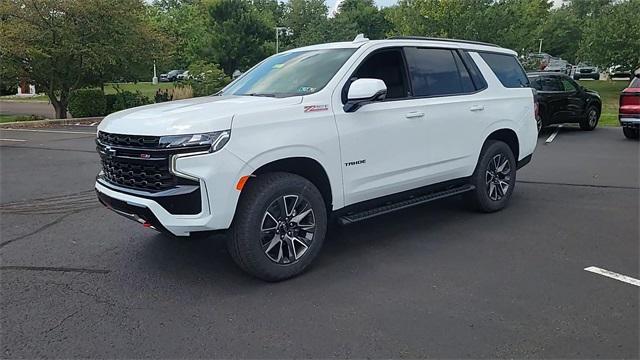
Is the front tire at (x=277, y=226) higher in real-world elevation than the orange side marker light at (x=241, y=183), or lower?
lower

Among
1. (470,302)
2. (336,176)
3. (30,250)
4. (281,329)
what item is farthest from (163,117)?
(470,302)

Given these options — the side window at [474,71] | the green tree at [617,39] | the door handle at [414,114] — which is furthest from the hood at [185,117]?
the green tree at [617,39]

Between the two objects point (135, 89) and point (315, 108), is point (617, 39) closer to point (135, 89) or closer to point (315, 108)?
point (135, 89)

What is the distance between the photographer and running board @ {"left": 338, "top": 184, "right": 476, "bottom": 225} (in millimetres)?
4655

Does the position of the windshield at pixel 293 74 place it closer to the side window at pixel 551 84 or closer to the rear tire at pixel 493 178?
the rear tire at pixel 493 178

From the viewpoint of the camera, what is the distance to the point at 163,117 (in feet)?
12.9

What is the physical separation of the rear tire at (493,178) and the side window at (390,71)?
4.88 feet

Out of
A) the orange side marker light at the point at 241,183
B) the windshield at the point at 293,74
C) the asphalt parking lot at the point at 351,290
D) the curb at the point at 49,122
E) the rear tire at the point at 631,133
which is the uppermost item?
the windshield at the point at 293,74

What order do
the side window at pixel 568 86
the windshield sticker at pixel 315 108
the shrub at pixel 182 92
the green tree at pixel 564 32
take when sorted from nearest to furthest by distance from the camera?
the windshield sticker at pixel 315 108, the side window at pixel 568 86, the shrub at pixel 182 92, the green tree at pixel 564 32

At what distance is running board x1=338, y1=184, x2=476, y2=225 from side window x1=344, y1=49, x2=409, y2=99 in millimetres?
1046

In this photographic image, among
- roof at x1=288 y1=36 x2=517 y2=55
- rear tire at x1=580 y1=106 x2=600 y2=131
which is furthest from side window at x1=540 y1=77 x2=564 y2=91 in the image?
roof at x1=288 y1=36 x2=517 y2=55

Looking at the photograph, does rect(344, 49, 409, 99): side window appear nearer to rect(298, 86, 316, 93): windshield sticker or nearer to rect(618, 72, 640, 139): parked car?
rect(298, 86, 316, 93): windshield sticker

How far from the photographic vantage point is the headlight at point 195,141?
3713 mm

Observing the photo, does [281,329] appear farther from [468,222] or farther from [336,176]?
[468,222]
